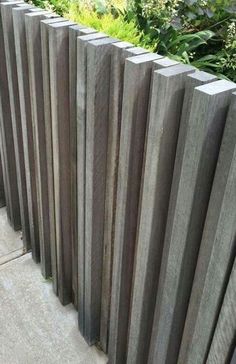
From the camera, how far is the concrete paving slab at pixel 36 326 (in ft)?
7.04

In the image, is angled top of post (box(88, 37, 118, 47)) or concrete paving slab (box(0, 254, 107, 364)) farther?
concrete paving slab (box(0, 254, 107, 364))

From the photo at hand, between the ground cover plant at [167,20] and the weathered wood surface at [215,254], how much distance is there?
4.08 feet

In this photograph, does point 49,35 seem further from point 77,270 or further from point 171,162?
point 77,270

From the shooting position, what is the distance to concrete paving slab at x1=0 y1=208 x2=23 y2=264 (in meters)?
2.79

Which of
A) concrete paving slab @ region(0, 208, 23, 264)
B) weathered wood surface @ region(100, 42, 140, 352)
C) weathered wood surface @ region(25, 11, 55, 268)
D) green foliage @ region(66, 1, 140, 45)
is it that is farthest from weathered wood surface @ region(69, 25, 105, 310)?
concrete paving slab @ region(0, 208, 23, 264)

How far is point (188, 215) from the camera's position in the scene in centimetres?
118

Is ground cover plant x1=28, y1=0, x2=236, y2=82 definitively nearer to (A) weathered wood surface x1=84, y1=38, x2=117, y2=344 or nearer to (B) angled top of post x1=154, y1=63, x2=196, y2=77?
(A) weathered wood surface x1=84, y1=38, x2=117, y2=344

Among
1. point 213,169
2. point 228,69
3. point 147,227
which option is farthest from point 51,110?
point 228,69

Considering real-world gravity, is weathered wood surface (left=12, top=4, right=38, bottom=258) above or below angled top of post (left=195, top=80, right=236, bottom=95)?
below

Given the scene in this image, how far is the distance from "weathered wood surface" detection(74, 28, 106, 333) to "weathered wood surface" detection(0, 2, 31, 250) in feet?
2.29

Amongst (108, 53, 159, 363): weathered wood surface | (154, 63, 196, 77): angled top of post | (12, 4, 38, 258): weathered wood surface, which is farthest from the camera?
(12, 4, 38, 258): weathered wood surface

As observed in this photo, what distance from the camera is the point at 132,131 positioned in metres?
1.31

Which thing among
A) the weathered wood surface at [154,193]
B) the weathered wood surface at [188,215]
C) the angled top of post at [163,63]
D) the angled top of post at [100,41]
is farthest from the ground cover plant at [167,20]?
the weathered wood surface at [188,215]

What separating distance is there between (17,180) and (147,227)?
157 centimetres
